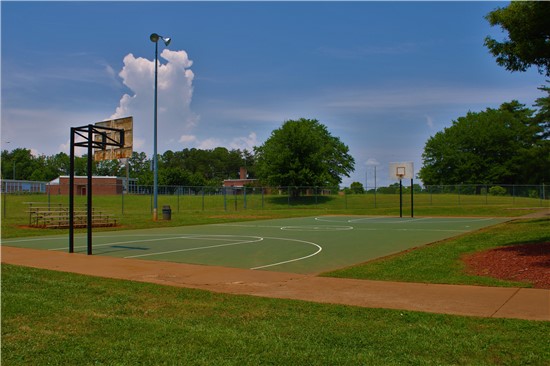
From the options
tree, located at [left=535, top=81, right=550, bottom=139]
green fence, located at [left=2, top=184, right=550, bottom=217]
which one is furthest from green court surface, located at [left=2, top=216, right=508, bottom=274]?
tree, located at [left=535, top=81, right=550, bottom=139]

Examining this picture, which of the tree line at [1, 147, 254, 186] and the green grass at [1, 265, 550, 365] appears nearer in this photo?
the green grass at [1, 265, 550, 365]

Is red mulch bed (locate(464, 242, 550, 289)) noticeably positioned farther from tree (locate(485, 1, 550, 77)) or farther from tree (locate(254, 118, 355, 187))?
tree (locate(254, 118, 355, 187))

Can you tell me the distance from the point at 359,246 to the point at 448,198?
40.8 metres

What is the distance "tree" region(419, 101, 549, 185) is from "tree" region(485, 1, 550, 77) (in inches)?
2911

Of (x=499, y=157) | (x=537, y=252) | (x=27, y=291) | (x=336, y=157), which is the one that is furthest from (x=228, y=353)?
(x=499, y=157)

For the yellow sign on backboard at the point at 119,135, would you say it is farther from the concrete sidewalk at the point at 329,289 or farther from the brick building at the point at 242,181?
the brick building at the point at 242,181

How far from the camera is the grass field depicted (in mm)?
4723

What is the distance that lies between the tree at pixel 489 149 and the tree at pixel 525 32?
73938 mm

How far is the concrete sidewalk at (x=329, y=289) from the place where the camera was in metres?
6.82

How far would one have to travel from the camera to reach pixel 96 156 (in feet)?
63.2

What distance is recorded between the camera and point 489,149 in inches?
3349

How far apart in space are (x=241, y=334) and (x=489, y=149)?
88298 mm

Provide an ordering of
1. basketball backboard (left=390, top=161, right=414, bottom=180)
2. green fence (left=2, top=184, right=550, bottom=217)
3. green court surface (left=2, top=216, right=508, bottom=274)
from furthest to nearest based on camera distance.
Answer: green fence (left=2, top=184, right=550, bottom=217), basketball backboard (left=390, top=161, right=414, bottom=180), green court surface (left=2, top=216, right=508, bottom=274)

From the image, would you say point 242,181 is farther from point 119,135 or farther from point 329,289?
point 329,289
